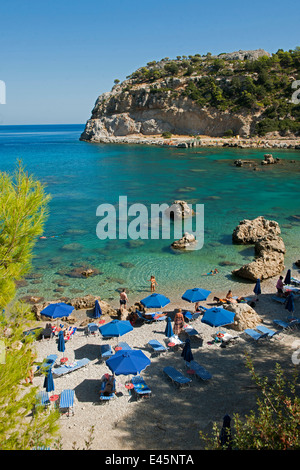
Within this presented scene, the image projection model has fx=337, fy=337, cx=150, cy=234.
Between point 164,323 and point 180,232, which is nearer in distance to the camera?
point 164,323

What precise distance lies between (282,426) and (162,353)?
7628 millimetres

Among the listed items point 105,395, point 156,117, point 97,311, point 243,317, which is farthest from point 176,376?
point 156,117

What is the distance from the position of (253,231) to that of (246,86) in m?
89.6

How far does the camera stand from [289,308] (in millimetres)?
15812

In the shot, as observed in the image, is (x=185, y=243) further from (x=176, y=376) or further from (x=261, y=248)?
(x=176, y=376)

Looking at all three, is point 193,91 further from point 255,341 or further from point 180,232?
Answer: point 255,341

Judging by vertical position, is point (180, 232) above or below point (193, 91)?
below

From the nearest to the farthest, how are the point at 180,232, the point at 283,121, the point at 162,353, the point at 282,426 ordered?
the point at 282,426, the point at 162,353, the point at 180,232, the point at 283,121

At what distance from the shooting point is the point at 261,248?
2356cm

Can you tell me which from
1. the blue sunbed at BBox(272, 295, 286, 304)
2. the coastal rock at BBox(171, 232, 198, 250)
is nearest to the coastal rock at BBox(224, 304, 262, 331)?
the blue sunbed at BBox(272, 295, 286, 304)

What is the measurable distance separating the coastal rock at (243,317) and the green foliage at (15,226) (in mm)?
11157

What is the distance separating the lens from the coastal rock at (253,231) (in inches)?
1043
